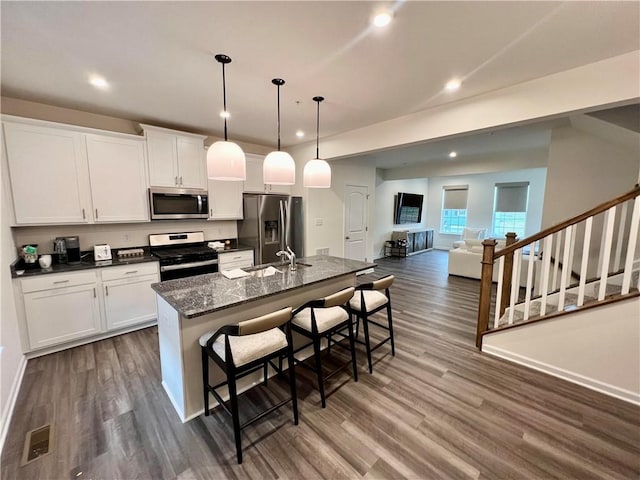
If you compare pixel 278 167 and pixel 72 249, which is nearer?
pixel 278 167

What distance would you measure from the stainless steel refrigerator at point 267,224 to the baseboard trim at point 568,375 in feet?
10.6

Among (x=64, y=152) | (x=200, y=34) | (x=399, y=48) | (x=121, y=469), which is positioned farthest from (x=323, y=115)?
(x=121, y=469)

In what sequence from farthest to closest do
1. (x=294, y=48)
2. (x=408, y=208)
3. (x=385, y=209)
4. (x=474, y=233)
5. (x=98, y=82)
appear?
(x=408, y=208)
(x=385, y=209)
(x=474, y=233)
(x=98, y=82)
(x=294, y=48)

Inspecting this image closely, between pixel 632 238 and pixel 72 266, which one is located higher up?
pixel 632 238

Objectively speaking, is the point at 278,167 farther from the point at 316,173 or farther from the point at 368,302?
the point at 368,302

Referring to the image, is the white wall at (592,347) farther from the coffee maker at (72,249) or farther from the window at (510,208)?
the window at (510,208)

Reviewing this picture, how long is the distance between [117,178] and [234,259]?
6.07 ft

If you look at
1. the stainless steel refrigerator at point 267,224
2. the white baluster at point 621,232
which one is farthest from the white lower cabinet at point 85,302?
the white baluster at point 621,232

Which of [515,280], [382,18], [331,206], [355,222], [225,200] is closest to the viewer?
[382,18]

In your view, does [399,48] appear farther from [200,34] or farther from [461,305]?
[461,305]

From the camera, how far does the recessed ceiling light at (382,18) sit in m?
1.66

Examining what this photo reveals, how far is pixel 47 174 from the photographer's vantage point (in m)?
2.91

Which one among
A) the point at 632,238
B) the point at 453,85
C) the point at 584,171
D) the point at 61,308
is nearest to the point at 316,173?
the point at 453,85

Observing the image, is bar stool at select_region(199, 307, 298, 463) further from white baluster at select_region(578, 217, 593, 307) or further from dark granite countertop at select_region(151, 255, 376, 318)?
white baluster at select_region(578, 217, 593, 307)
